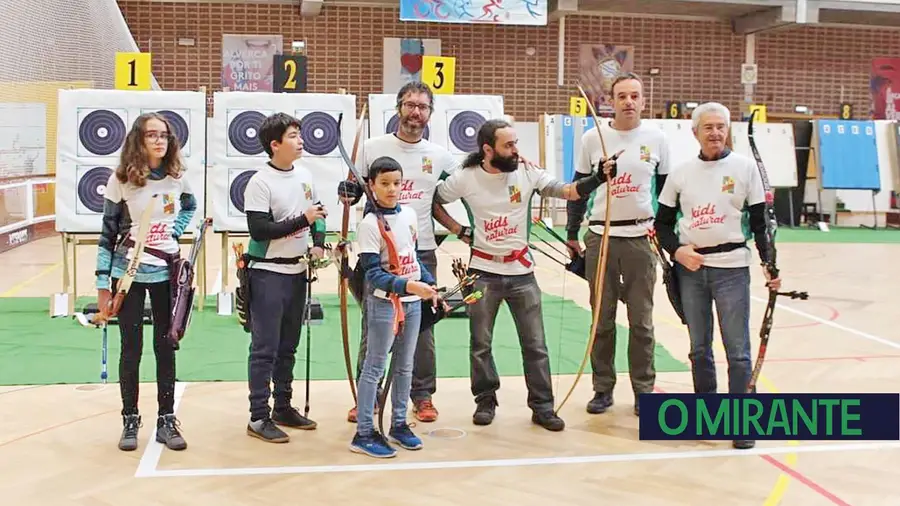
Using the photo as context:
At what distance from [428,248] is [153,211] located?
1048 millimetres

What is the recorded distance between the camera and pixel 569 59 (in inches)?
568

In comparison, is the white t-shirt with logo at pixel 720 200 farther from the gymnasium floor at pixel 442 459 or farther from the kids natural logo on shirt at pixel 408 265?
the kids natural logo on shirt at pixel 408 265

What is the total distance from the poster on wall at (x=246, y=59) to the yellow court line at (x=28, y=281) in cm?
538

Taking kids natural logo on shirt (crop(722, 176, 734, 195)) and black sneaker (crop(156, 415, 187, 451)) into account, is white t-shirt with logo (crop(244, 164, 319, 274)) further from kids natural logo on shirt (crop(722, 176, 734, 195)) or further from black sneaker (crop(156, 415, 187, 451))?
kids natural logo on shirt (crop(722, 176, 734, 195))

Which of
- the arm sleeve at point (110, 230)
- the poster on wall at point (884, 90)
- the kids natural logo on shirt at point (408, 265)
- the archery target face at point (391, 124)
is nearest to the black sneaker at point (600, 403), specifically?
the kids natural logo on shirt at point (408, 265)

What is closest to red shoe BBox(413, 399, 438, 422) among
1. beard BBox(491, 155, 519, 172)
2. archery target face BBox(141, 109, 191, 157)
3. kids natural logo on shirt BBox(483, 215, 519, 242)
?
kids natural logo on shirt BBox(483, 215, 519, 242)

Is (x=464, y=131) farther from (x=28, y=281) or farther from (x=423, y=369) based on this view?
(x=28, y=281)

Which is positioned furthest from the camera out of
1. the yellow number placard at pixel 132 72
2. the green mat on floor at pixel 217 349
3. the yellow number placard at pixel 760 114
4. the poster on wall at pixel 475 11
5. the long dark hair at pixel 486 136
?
the yellow number placard at pixel 760 114

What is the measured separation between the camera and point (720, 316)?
3.44 m

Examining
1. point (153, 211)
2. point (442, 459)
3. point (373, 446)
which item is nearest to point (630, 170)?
point (442, 459)

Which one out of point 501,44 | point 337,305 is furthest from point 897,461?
point 501,44

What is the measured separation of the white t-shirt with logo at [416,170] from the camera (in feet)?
12.0

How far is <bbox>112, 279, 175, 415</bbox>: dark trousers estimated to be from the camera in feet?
10.8

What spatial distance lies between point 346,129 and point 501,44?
814 centimetres
